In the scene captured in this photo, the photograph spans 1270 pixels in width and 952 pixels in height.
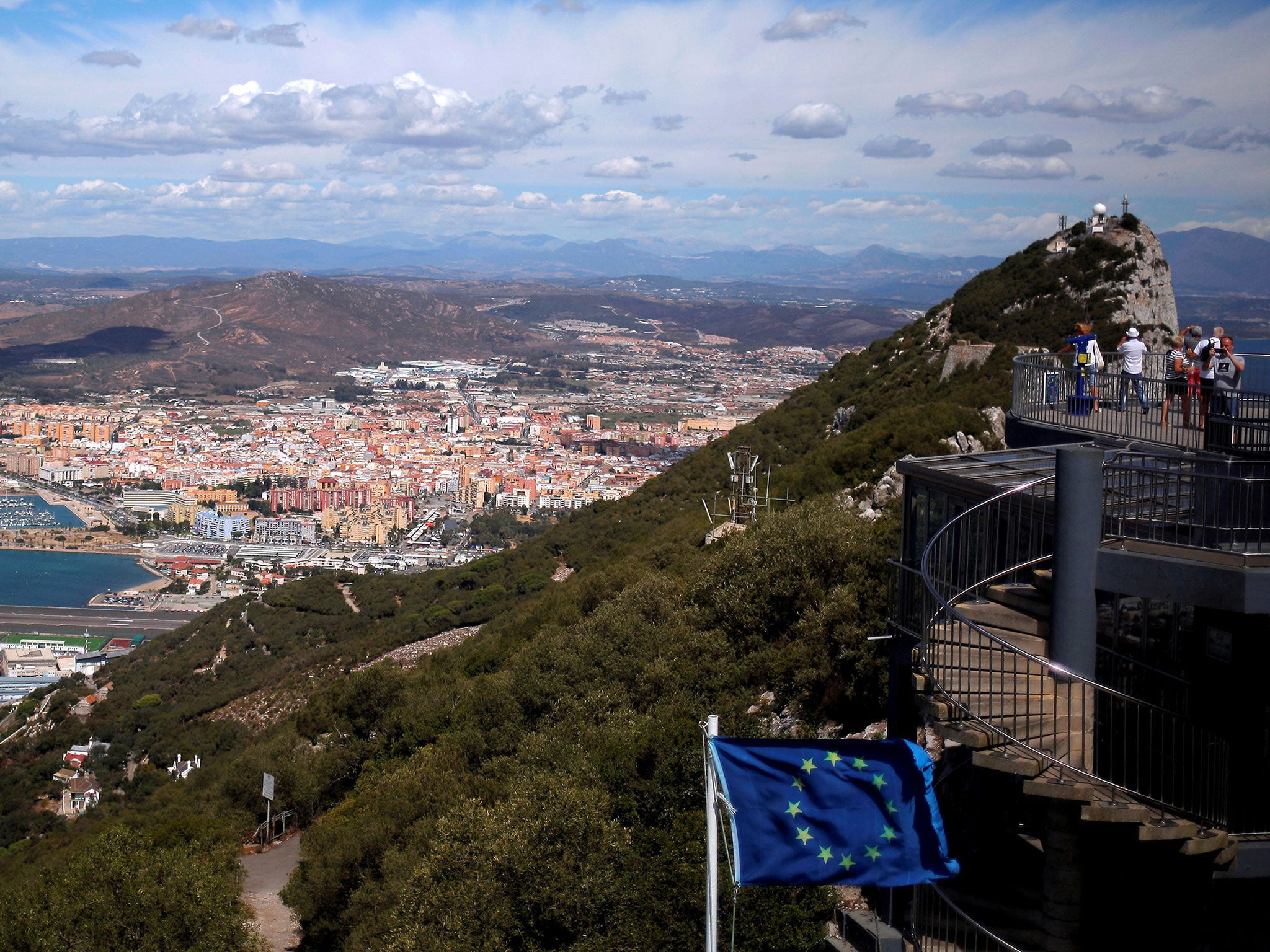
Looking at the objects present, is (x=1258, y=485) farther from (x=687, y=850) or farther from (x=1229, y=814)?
(x=687, y=850)

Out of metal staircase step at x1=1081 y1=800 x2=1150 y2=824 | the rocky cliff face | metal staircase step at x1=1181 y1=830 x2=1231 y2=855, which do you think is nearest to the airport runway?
the rocky cliff face

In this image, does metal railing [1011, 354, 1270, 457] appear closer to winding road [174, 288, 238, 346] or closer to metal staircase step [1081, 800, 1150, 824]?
metal staircase step [1081, 800, 1150, 824]

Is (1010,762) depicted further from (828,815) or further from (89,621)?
(89,621)

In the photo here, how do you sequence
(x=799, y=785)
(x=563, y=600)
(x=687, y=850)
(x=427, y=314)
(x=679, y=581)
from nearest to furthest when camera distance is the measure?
(x=799, y=785) < (x=687, y=850) < (x=679, y=581) < (x=563, y=600) < (x=427, y=314)

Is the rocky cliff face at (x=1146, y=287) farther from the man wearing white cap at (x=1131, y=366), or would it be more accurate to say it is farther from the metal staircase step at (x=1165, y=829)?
the metal staircase step at (x=1165, y=829)

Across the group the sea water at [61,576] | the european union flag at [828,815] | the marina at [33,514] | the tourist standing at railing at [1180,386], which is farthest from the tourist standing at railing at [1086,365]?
the marina at [33,514]

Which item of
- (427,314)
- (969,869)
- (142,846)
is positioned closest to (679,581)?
(142,846)

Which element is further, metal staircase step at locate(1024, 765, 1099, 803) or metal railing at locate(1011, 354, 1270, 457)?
metal railing at locate(1011, 354, 1270, 457)
